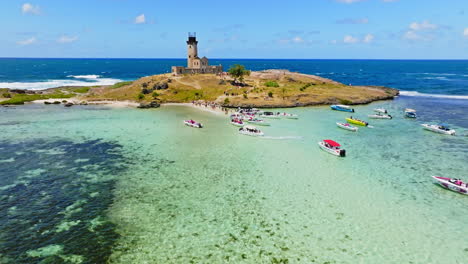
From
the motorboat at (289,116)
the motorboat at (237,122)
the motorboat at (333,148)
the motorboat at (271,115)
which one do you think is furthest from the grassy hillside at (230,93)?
the motorboat at (333,148)

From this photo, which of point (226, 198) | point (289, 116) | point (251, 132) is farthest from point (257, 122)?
point (226, 198)

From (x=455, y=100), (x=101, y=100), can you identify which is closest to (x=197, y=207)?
(x=101, y=100)

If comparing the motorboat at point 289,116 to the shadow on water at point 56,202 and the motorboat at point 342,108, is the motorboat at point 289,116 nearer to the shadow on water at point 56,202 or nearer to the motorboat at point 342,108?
the motorboat at point 342,108

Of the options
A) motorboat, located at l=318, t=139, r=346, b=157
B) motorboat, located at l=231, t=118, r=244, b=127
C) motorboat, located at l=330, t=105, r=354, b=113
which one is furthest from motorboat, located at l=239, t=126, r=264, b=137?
motorboat, located at l=330, t=105, r=354, b=113

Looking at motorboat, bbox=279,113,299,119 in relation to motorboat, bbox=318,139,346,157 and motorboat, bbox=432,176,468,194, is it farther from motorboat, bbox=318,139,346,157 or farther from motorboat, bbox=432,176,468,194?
motorboat, bbox=432,176,468,194

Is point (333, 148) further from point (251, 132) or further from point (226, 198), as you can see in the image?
point (226, 198)
